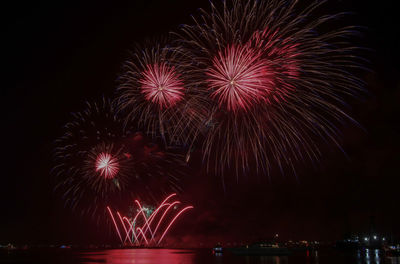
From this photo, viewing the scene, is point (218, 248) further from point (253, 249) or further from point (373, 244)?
point (373, 244)

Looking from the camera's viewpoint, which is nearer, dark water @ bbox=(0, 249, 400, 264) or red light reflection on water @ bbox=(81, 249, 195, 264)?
dark water @ bbox=(0, 249, 400, 264)

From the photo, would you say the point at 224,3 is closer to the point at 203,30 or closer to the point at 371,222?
the point at 203,30

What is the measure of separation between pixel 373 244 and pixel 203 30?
544 feet

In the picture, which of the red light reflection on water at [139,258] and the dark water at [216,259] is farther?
the red light reflection on water at [139,258]

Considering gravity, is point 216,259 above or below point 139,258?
above

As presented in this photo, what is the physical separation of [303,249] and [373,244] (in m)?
49.2

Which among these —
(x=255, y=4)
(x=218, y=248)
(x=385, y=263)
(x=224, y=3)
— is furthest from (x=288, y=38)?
(x=218, y=248)

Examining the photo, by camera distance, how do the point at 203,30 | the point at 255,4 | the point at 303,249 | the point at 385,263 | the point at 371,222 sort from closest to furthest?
the point at 255,4 < the point at 203,30 < the point at 385,263 < the point at 303,249 < the point at 371,222

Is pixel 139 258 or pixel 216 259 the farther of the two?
pixel 139 258

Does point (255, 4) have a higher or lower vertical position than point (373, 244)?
higher

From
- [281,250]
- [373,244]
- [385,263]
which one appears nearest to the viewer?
[385,263]

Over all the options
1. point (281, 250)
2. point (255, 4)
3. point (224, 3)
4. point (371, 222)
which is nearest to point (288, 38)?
point (255, 4)

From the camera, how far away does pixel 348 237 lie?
16225 centimetres

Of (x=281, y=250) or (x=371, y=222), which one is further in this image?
(x=371, y=222)
